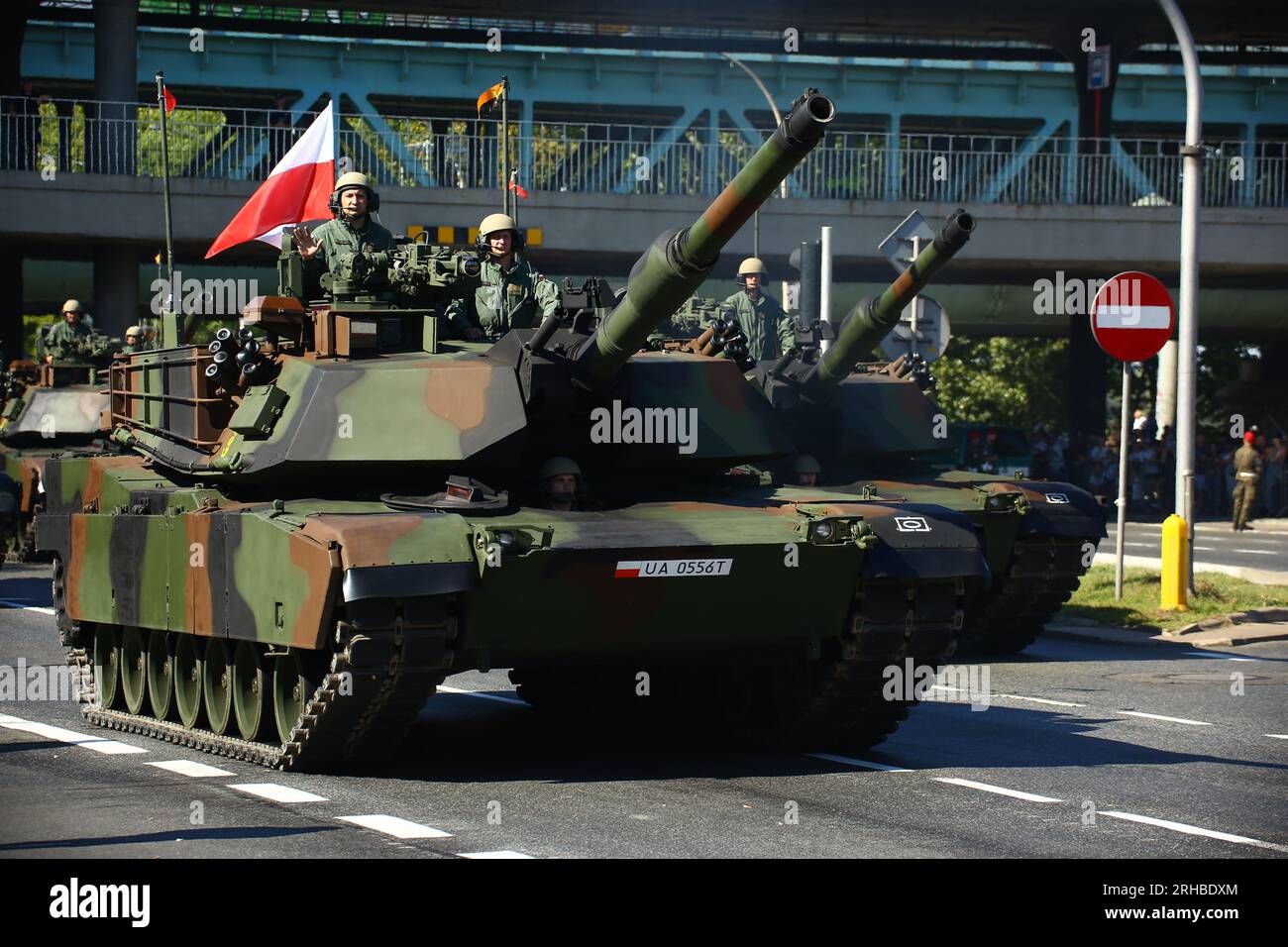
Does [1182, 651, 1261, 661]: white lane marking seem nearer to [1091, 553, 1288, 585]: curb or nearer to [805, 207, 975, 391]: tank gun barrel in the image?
[1091, 553, 1288, 585]: curb

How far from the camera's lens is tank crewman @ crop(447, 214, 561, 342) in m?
14.7

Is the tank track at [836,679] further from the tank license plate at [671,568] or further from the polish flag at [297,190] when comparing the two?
the polish flag at [297,190]

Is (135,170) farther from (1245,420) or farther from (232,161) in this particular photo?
(1245,420)

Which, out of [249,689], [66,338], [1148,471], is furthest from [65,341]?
[1148,471]

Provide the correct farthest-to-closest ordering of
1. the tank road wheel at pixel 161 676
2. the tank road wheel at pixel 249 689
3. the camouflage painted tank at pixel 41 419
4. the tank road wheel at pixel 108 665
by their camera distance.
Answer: the camouflage painted tank at pixel 41 419 < the tank road wheel at pixel 108 665 < the tank road wheel at pixel 161 676 < the tank road wheel at pixel 249 689

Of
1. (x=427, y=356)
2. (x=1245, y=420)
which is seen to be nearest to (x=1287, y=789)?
(x=427, y=356)

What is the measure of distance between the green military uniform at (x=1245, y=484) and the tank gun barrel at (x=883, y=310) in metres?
19.3

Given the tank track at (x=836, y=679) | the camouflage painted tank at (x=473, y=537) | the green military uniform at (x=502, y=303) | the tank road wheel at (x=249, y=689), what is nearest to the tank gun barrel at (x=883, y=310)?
the camouflage painted tank at (x=473, y=537)

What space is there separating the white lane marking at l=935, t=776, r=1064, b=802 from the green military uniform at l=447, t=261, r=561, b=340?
14.5 feet

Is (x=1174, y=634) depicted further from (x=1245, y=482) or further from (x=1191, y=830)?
(x=1245, y=482)

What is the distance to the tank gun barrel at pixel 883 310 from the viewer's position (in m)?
16.0

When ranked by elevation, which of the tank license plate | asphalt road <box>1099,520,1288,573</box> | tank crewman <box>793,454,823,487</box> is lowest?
asphalt road <box>1099,520,1288,573</box>

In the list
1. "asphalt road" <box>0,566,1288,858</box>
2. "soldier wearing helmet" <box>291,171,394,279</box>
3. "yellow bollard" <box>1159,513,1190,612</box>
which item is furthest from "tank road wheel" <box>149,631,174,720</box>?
"yellow bollard" <box>1159,513,1190,612</box>

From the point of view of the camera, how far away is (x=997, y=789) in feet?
38.7
